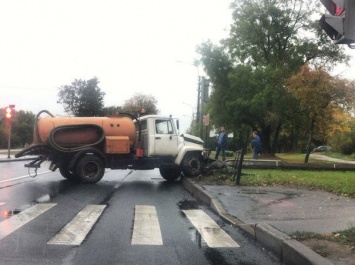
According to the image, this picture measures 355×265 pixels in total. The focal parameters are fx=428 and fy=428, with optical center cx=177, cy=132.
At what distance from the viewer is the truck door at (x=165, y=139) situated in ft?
54.0

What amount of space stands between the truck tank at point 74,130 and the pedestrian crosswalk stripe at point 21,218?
5563mm

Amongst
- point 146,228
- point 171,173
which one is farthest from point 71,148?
point 146,228

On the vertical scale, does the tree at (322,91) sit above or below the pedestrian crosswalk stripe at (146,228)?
above

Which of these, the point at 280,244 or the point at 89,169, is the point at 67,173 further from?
the point at 280,244

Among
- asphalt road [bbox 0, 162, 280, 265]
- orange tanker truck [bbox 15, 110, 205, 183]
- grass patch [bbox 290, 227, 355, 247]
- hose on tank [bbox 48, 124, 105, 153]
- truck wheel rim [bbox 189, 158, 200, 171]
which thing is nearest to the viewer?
asphalt road [bbox 0, 162, 280, 265]

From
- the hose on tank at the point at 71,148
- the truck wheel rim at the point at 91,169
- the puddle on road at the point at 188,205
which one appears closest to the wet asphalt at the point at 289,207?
the puddle on road at the point at 188,205

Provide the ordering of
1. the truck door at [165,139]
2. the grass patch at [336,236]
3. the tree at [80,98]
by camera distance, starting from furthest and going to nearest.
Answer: the tree at [80,98] → the truck door at [165,139] → the grass patch at [336,236]

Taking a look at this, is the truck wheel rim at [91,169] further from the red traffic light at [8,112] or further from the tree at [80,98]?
the tree at [80,98]

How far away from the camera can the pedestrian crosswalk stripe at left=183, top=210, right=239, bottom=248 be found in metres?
6.29

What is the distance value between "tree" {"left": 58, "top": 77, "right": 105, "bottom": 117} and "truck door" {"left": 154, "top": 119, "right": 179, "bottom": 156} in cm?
4206

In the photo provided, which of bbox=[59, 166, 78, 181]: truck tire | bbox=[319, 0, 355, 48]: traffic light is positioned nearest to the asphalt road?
bbox=[319, 0, 355, 48]: traffic light

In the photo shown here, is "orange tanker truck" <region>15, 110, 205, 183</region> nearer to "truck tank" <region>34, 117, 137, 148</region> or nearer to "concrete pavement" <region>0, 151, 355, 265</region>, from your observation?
"truck tank" <region>34, 117, 137, 148</region>

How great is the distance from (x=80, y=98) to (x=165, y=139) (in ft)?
145

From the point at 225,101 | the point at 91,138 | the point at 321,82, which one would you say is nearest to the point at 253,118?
the point at 225,101
